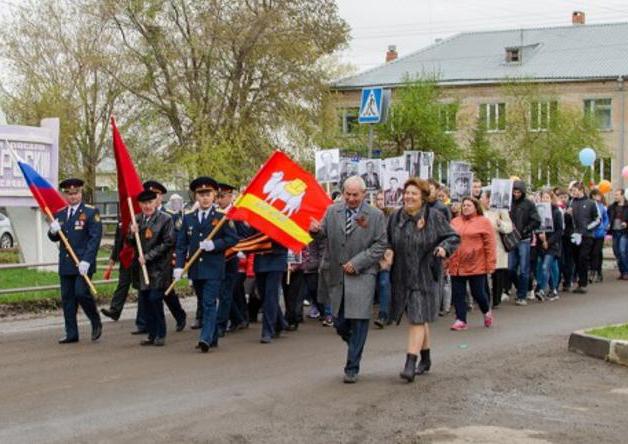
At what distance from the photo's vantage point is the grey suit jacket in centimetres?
963

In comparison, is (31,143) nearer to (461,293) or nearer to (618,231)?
(461,293)

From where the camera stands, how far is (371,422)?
7.98 meters

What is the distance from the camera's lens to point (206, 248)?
1161 cm

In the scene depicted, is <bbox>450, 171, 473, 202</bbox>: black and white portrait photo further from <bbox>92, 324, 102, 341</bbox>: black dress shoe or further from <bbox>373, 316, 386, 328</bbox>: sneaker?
<bbox>92, 324, 102, 341</bbox>: black dress shoe

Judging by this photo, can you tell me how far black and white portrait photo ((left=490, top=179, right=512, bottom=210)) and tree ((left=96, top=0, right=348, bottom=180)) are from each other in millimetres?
21887

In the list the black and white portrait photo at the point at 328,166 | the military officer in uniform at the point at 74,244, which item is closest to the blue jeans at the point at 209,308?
the military officer in uniform at the point at 74,244

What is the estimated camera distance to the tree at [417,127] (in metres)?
49.9

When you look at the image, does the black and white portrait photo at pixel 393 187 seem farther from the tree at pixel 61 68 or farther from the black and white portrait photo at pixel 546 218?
the tree at pixel 61 68

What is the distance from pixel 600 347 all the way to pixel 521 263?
245 inches

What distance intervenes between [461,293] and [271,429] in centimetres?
631

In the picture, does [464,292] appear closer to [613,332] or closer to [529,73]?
[613,332]

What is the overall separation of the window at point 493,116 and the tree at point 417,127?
4.97 meters

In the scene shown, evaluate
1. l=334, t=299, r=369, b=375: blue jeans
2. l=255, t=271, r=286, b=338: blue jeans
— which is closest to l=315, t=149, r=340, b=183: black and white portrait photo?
l=255, t=271, r=286, b=338: blue jeans

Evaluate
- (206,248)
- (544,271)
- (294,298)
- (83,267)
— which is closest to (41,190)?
(83,267)
